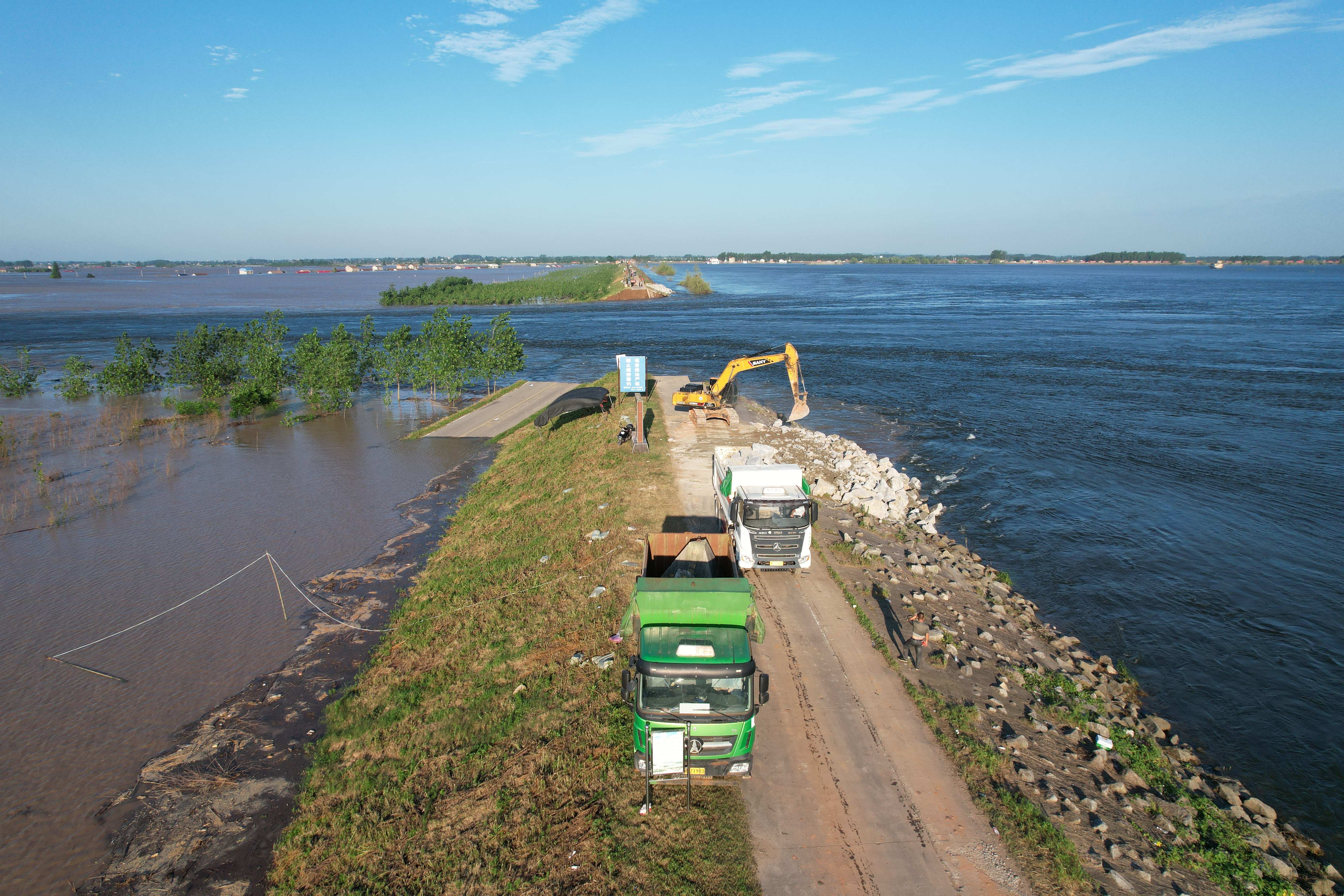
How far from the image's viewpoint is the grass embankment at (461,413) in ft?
130

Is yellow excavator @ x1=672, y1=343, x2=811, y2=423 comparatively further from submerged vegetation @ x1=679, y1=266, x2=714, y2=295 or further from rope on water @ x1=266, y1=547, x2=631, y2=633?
submerged vegetation @ x1=679, y1=266, x2=714, y2=295

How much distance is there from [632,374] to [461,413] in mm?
18321

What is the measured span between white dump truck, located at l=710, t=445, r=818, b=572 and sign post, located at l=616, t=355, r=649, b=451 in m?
11.2

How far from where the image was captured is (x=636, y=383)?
30062mm

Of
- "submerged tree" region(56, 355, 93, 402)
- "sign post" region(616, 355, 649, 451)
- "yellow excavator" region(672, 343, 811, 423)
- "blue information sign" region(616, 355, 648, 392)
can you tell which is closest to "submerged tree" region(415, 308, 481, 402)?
"yellow excavator" region(672, 343, 811, 423)

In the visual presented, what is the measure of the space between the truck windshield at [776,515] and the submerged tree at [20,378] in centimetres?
5897

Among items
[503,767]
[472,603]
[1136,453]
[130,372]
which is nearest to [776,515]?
[503,767]

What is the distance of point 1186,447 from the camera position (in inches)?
1375

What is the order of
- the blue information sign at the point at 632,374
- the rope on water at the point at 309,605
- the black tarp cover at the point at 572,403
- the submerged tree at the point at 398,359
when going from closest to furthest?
the rope on water at the point at 309,605, the blue information sign at the point at 632,374, the black tarp cover at the point at 572,403, the submerged tree at the point at 398,359

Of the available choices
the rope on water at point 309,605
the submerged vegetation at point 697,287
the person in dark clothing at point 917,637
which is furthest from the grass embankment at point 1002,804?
the submerged vegetation at point 697,287

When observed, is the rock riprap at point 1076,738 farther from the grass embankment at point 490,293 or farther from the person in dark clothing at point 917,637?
the grass embankment at point 490,293

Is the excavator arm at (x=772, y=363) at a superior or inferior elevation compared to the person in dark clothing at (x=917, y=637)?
superior

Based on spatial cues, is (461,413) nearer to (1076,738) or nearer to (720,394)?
(720,394)

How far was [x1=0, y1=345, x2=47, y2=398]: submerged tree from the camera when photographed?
48.0 m
